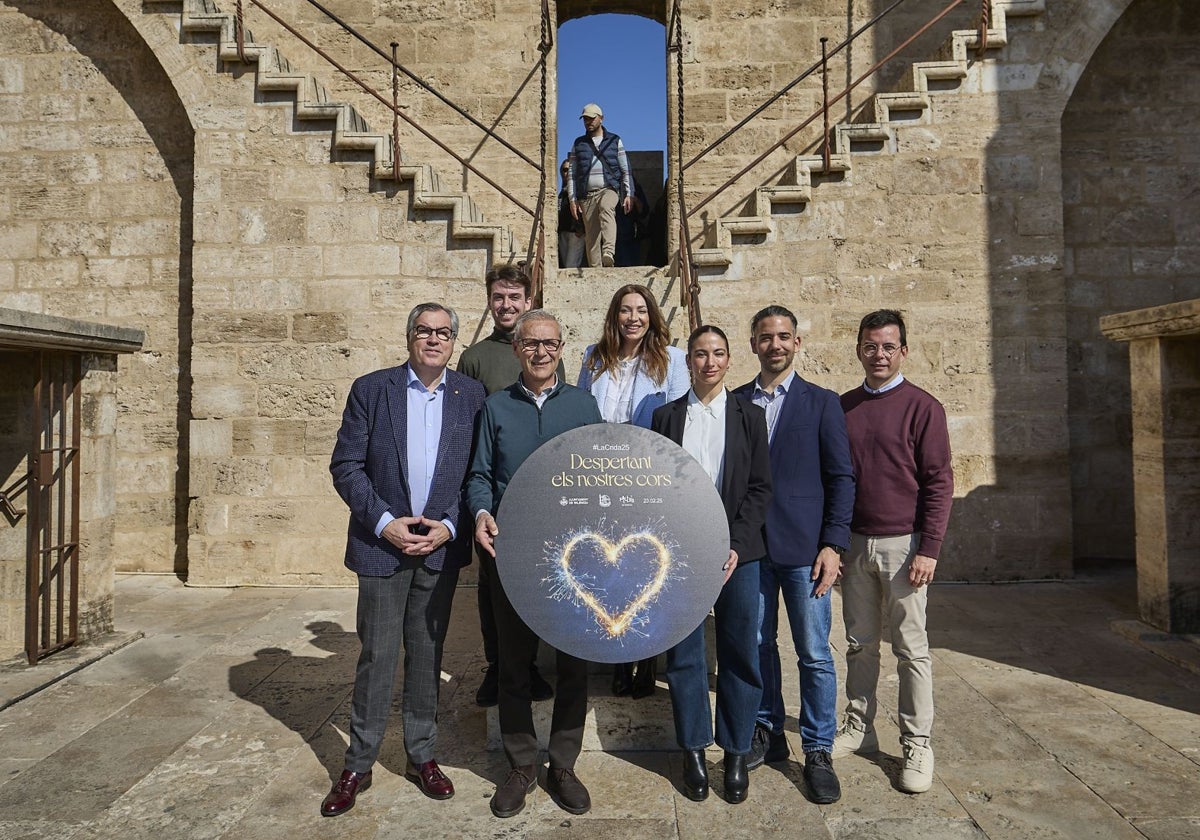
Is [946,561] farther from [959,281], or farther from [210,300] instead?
[210,300]

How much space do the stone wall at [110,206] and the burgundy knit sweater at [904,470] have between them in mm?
6084

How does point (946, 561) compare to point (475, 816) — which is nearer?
point (475, 816)

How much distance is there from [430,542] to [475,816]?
972mm

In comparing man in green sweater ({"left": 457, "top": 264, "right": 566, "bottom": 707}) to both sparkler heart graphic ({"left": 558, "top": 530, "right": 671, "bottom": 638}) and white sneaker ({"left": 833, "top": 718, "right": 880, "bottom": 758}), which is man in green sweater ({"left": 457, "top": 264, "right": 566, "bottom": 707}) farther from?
white sneaker ({"left": 833, "top": 718, "right": 880, "bottom": 758})

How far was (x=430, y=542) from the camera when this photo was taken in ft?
8.87

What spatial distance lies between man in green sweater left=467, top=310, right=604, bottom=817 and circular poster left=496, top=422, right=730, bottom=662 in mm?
177

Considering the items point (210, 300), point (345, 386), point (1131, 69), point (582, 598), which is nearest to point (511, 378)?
point (582, 598)

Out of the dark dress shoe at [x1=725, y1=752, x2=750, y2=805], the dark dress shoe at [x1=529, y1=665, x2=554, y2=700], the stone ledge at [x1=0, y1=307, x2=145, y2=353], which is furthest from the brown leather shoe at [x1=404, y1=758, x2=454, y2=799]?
the stone ledge at [x1=0, y1=307, x2=145, y2=353]

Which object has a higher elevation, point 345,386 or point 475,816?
point 345,386

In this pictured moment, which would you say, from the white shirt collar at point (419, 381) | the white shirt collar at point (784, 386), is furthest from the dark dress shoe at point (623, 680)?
the white shirt collar at point (419, 381)

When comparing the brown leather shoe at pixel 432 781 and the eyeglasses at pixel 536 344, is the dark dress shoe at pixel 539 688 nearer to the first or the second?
the brown leather shoe at pixel 432 781

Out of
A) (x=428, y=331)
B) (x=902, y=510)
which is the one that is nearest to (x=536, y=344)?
(x=428, y=331)

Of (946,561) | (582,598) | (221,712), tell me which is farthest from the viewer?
(946,561)

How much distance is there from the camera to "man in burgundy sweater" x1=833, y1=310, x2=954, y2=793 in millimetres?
2818
